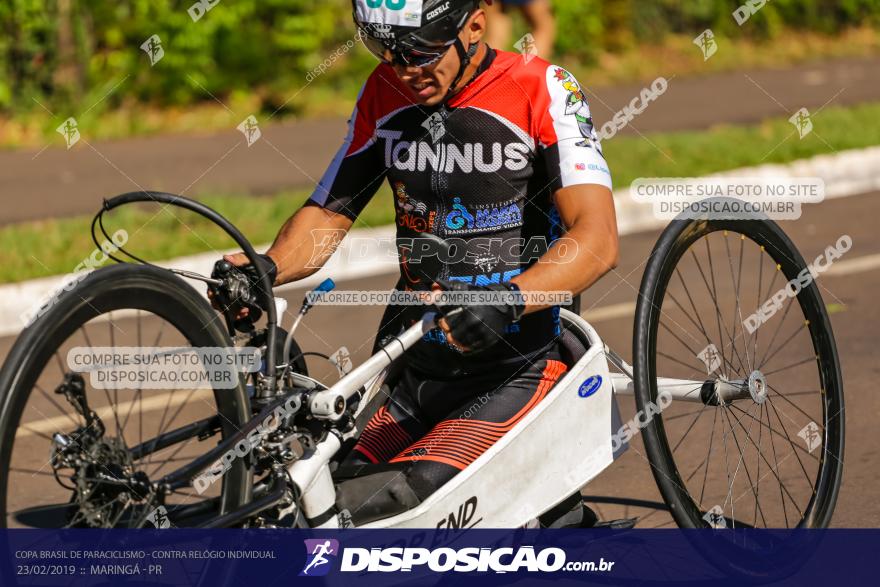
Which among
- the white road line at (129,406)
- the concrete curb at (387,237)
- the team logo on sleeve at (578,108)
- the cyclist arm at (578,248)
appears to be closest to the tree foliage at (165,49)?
the concrete curb at (387,237)

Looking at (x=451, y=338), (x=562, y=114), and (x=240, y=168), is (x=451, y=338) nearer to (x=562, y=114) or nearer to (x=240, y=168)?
(x=562, y=114)

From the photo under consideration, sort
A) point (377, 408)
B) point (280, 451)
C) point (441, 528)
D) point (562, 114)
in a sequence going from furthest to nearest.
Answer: point (377, 408), point (562, 114), point (441, 528), point (280, 451)

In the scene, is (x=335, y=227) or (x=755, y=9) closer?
(x=335, y=227)

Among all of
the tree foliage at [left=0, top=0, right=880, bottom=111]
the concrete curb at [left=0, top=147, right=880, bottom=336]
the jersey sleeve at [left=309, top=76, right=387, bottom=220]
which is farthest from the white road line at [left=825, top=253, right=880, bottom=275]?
the tree foliage at [left=0, top=0, right=880, bottom=111]

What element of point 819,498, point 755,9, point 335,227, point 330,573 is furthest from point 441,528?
point 755,9

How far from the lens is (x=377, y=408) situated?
380 cm

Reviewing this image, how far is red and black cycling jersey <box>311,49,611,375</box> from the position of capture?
140 inches

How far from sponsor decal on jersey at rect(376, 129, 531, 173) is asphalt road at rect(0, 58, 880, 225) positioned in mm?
6348

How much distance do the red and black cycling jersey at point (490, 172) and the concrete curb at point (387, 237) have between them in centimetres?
142

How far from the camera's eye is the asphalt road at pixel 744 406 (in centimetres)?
441

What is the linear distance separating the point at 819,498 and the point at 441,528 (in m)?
1.26

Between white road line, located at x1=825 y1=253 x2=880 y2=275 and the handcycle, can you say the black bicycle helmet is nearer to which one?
the handcycle

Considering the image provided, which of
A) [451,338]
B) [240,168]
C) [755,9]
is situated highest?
[755,9]

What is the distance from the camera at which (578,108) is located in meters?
3.56
